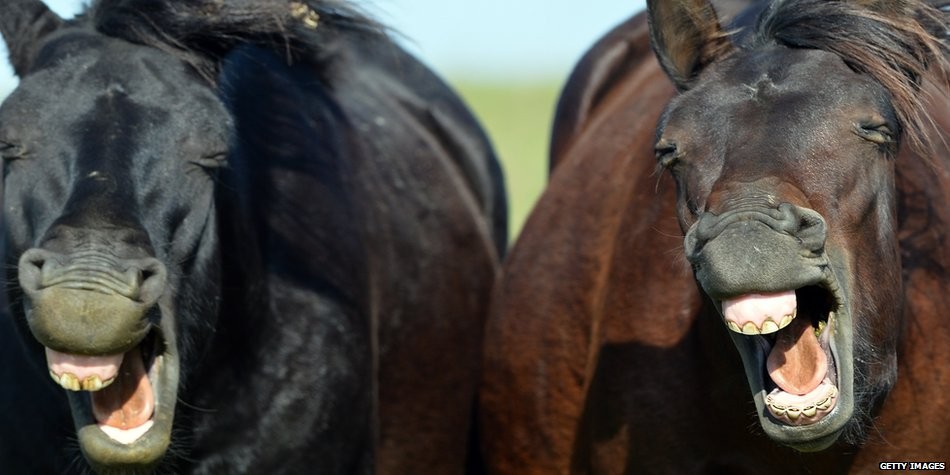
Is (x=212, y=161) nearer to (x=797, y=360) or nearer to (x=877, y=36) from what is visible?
(x=797, y=360)

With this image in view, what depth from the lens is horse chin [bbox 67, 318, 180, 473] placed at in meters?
4.38

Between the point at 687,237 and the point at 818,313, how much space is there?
1.49 feet

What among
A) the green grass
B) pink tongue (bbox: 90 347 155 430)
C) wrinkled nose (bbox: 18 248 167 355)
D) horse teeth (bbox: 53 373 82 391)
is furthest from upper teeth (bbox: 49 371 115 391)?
the green grass

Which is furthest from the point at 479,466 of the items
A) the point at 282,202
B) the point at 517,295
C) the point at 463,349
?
the point at 282,202

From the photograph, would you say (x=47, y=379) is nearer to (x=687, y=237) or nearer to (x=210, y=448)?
(x=210, y=448)

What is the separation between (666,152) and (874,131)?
2.03ft

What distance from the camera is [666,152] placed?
4.45m

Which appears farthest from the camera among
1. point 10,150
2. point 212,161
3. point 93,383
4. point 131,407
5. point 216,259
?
point 216,259

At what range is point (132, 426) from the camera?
14.6 feet

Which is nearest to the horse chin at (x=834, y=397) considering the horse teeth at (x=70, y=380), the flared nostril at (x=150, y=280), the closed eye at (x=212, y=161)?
the flared nostril at (x=150, y=280)

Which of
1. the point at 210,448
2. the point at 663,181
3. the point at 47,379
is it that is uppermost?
the point at 663,181

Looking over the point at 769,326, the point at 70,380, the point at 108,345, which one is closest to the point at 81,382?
the point at 70,380

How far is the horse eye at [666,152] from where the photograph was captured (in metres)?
4.40

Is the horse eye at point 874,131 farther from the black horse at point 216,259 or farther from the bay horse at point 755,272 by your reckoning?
the black horse at point 216,259
